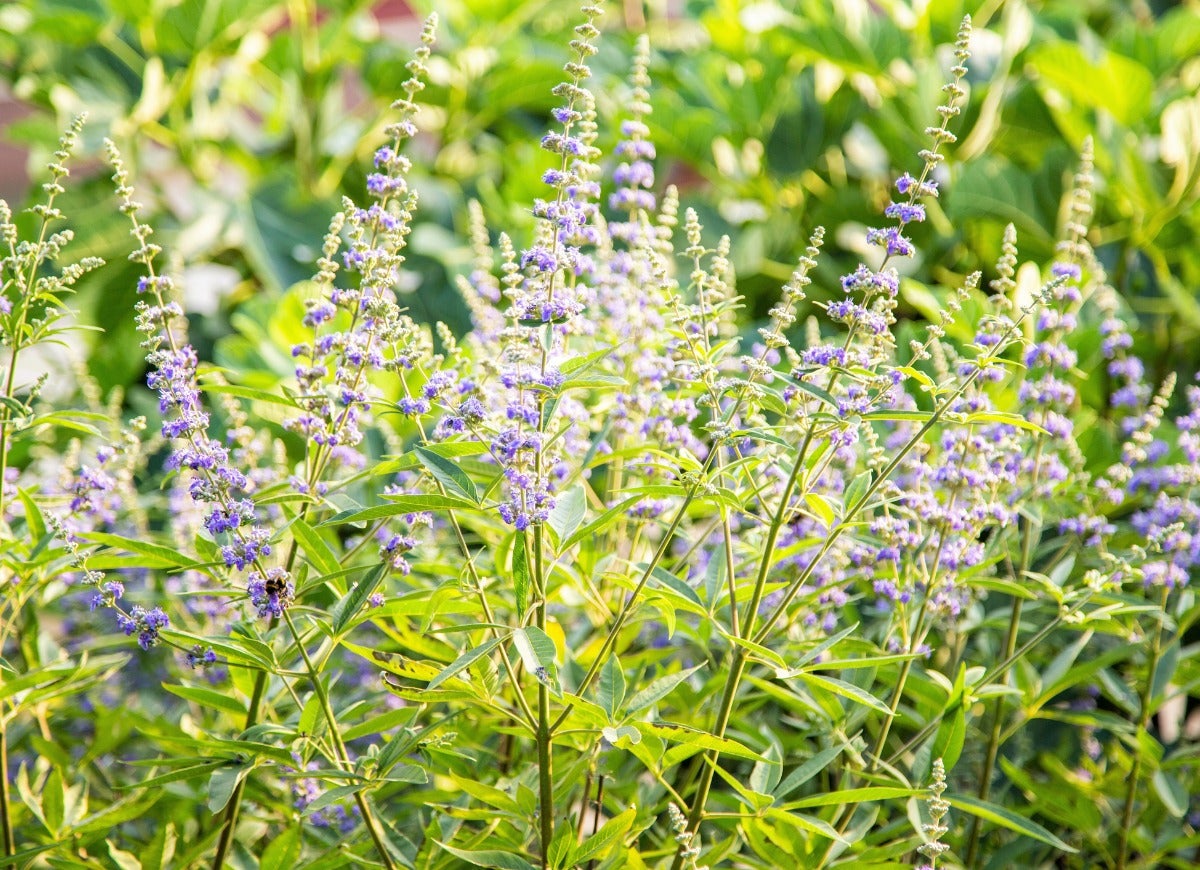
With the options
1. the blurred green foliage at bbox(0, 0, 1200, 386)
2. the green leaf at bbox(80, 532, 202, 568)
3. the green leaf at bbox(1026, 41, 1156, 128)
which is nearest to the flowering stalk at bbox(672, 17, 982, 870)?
the green leaf at bbox(80, 532, 202, 568)

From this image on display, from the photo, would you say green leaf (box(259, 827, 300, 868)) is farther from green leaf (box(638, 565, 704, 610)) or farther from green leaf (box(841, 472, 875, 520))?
green leaf (box(841, 472, 875, 520))

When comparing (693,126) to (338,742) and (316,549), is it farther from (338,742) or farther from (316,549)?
(338,742)

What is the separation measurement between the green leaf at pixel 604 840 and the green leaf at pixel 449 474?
0.53m

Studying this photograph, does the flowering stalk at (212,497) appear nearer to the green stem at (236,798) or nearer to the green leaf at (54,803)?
the green stem at (236,798)

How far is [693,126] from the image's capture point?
4.26 m

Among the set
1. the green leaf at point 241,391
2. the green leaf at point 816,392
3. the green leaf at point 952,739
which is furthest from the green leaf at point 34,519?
the green leaf at point 952,739

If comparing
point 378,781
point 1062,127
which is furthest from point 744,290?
point 378,781

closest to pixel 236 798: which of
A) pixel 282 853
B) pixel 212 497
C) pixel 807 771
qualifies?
pixel 282 853

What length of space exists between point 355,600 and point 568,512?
1.14 feet

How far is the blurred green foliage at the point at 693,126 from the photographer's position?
13.3ft

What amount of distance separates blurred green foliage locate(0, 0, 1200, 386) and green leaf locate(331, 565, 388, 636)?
1.99 meters

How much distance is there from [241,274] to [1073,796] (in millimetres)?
3907

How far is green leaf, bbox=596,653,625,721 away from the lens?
1758 mm

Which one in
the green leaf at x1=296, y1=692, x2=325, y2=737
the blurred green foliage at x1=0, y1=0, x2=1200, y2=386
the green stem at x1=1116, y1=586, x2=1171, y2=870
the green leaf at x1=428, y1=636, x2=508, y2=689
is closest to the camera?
the green leaf at x1=428, y1=636, x2=508, y2=689
